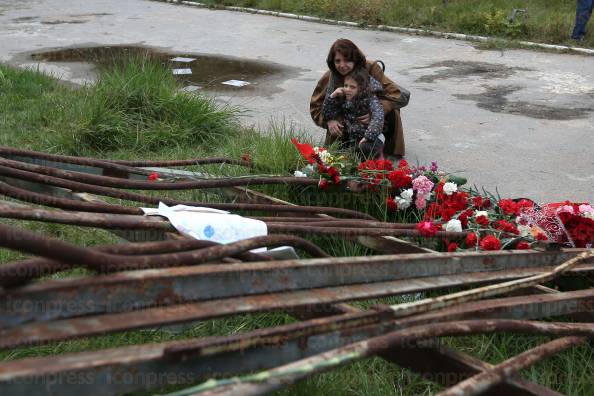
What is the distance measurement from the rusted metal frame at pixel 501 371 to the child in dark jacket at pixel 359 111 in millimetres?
3033

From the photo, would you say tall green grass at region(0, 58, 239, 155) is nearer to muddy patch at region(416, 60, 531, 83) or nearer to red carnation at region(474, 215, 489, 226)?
red carnation at region(474, 215, 489, 226)

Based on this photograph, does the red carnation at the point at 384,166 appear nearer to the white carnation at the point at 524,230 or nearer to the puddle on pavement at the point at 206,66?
the white carnation at the point at 524,230

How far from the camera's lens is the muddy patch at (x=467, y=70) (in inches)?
347

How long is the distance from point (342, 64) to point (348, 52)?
97 mm

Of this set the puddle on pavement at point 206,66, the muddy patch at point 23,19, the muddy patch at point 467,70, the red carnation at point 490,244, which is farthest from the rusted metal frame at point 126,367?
the muddy patch at point 23,19

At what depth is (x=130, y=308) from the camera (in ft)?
6.05

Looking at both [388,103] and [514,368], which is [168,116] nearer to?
[388,103]

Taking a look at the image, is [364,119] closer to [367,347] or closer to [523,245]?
[523,245]

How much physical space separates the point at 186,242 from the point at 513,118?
5.30 metres

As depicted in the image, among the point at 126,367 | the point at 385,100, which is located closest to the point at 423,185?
the point at 385,100

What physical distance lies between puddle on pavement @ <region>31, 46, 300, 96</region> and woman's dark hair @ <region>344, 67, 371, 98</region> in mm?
2944

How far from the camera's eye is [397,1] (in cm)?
1362

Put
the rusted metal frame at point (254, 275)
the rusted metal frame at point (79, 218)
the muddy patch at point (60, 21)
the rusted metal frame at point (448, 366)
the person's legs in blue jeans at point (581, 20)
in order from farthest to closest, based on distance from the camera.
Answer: the muddy patch at point (60, 21) → the person's legs in blue jeans at point (581, 20) → the rusted metal frame at point (79, 218) → the rusted metal frame at point (448, 366) → the rusted metal frame at point (254, 275)

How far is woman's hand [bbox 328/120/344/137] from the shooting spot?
207 inches
